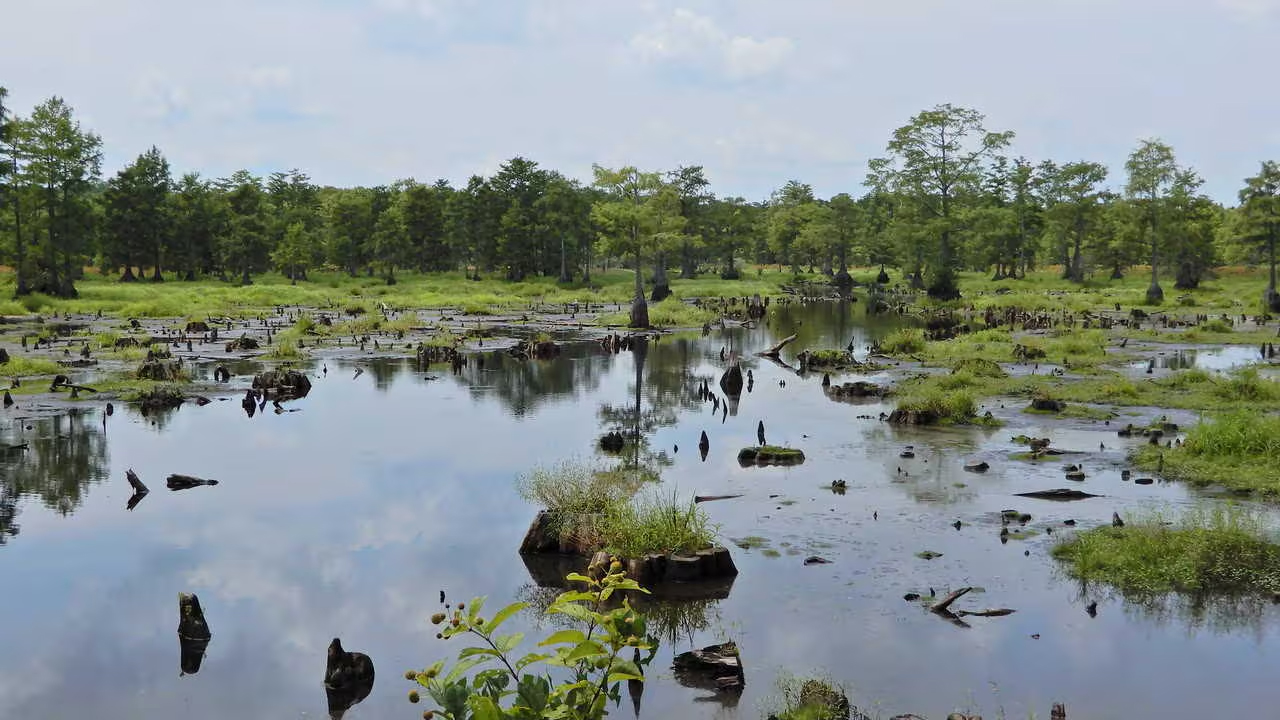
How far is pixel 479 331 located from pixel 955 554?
45.0 m

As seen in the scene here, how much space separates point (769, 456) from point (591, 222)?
85.5m

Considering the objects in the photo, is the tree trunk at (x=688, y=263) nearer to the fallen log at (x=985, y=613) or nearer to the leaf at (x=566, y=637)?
the fallen log at (x=985, y=613)

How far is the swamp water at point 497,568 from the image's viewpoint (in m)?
12.0

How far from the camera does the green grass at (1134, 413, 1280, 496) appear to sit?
20141mm

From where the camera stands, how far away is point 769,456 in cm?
2380

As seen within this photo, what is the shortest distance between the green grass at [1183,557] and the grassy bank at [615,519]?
19.2 ft

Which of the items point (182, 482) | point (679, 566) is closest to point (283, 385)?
point (182, 482)

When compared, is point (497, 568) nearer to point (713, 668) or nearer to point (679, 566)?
point (679, 566)

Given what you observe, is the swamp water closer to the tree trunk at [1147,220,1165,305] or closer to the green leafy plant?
the green leafy plant

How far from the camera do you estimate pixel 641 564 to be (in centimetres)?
1522

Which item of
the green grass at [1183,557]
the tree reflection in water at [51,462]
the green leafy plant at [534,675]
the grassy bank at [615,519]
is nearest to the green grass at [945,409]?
the grassy bank at [615,519]

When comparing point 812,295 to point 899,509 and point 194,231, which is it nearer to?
point 194,231

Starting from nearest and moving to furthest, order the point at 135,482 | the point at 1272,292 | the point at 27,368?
the point at 135,482
the point at 27,368
the point at 1272,292

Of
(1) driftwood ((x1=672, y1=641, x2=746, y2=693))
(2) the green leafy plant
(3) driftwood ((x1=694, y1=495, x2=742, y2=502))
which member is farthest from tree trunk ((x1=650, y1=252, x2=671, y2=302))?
(2) the green leafy plant
